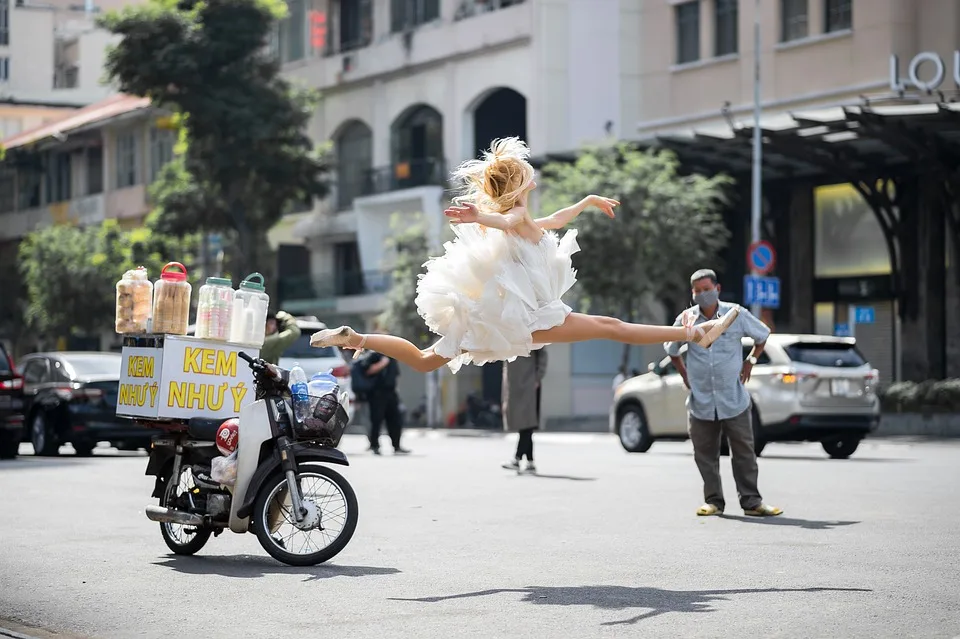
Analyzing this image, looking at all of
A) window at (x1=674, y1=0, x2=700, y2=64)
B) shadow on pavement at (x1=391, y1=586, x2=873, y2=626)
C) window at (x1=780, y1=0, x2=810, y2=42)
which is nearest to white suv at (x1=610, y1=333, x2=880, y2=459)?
shadow on pavement at (x1=391, y1=586, x2=873, y2=626)

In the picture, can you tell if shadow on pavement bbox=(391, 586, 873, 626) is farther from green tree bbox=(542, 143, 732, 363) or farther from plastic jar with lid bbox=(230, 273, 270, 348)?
green tree bbox=(542, 143, 732, 363)

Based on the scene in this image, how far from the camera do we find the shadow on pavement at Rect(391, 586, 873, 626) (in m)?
7.84

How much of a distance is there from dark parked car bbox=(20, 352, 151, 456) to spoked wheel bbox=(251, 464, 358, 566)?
42.0ft

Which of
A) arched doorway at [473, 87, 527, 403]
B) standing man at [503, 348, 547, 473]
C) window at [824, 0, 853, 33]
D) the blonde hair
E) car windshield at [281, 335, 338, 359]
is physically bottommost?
standing man at [503, 348, 547, 473]

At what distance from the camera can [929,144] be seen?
113ft

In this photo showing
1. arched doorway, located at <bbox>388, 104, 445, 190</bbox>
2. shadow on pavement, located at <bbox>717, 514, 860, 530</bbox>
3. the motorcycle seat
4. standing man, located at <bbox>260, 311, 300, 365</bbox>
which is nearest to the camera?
the motorcycle seat

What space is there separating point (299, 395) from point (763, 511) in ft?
14.2

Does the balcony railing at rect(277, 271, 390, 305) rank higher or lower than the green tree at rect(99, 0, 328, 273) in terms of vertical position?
lower

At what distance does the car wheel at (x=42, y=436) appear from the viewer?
2300 cm

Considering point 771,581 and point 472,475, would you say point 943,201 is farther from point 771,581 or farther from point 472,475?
point 771,581

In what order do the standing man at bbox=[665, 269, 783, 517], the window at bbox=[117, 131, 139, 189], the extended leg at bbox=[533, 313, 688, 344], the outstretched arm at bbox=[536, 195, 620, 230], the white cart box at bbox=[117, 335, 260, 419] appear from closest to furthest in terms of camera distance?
the extended leg at bbox=[533, 313, 688, 344]
the outstretched arm at bbox=[536, 195, 620, 230]
the white cart box at bbox=[117, 335, 260, 419]
the standing man at bbox=[665, 269, 783, 517]
the window at bbox=[117, 131, 139, 189]

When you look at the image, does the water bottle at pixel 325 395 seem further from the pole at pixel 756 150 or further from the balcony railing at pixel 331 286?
the balcony railing at pixel 331 286

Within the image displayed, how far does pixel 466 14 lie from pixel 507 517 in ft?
123

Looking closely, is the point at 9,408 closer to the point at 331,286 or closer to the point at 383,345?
the point at 383,345
